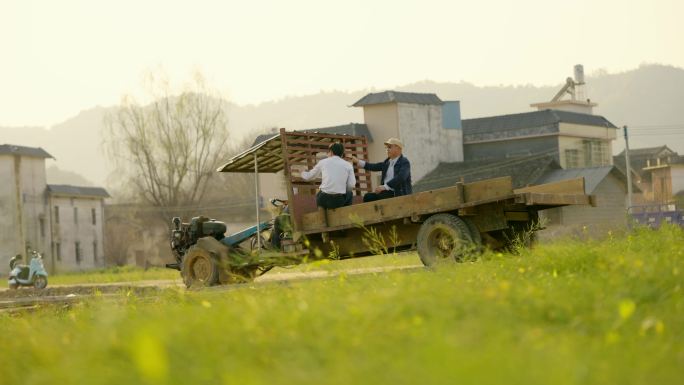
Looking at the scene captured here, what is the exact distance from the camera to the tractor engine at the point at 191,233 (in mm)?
16906

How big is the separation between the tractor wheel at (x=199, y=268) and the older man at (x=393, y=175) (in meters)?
2.52

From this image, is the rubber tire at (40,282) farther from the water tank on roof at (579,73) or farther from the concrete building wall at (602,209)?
the water tank on roof at (579,73)

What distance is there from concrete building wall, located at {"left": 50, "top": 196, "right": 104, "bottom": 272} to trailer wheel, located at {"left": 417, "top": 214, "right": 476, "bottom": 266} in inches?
2479

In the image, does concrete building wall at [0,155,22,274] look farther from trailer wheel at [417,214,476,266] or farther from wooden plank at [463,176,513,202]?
wooden plank at [463,176,513,202]

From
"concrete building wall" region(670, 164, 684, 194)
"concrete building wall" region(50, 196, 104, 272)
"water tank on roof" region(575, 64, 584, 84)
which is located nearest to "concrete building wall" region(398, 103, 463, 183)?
"water tank on roof" region(575, 64, 584, 84)

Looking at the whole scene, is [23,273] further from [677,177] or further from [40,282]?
[677,177]

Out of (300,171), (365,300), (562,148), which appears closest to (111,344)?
(365,300)

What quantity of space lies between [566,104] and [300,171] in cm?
6569

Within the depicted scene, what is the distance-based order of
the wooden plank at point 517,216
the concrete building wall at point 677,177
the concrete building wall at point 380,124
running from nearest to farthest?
the wooden plank at point 517,216 → the concrete building wall at point 380,124 → the concrete building wall at point 677,177

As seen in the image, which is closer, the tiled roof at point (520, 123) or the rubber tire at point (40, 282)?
the rubber tire at point (40, 282)

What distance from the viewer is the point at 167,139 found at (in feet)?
228

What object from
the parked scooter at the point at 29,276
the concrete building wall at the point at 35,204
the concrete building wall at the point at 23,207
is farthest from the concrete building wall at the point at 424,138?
the parked scooter at the point at 29,276

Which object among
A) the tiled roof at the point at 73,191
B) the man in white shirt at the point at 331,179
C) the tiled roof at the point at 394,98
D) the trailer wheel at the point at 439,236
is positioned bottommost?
the trailer wheel at the point at 439,236

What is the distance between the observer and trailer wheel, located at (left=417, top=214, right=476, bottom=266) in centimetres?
1345
